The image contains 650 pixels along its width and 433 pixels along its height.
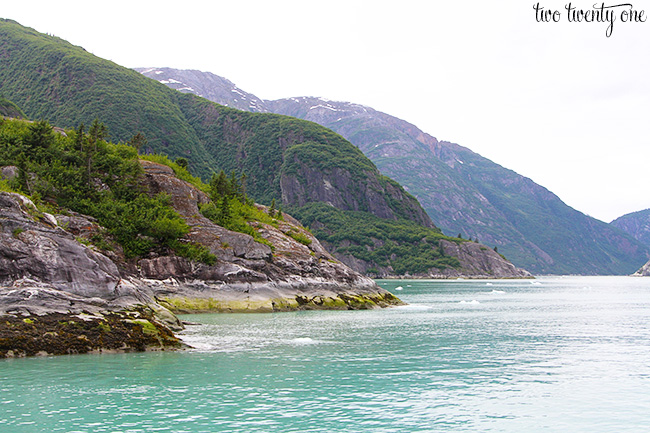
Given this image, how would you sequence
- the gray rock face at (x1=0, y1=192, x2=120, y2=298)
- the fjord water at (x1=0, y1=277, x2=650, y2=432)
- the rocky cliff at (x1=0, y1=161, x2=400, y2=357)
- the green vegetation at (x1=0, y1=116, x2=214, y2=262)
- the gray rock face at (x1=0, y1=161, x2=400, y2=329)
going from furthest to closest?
the green vegetation at (x1=0, y1=116, x2=214, y2=262), the gray rock face at (x1=0, y1=192, x2=120, y2=298), the gray rock face at (x1=0, y1=161, x2=400, y2=329), the rocky cliff at (x1=0, y1=161, x2=400, y2=357), the fjord water at (x1=0, y1=277, x2=650, y2=432)

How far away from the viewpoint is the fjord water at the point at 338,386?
20.3 metres

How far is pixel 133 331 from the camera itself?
3562cm

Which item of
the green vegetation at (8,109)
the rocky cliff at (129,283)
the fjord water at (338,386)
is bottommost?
the fjord water at (338,386)

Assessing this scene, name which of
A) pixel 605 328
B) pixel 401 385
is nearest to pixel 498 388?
pixel 401 385

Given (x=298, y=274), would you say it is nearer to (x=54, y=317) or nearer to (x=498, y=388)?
(x=54, y=317)

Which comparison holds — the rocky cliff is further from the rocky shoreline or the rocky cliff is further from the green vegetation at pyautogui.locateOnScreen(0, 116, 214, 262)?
the green vegetation at pyautogui.locateOnScreen(0, 116, 214, 262)

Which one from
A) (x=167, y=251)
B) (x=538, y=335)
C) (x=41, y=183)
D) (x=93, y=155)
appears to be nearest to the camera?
(x=538, y=335)

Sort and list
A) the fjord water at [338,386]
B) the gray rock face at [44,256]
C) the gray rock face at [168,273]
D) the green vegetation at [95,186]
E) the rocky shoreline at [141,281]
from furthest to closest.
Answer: the green vegetation at [95,186], the gray rock face at [44,256], the gray rock face at [168,273], the rocky shoreline at [141,281], the fjord water at [338,386]

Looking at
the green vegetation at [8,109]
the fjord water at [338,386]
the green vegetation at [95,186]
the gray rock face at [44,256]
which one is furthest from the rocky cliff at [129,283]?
the green vegetation at [8,109]

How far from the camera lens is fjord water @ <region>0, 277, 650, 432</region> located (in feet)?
Result: 66.7

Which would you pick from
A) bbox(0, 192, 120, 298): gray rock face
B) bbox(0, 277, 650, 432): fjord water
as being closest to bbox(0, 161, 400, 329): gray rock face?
bbox(0, 192, 120, 298): gray rock face

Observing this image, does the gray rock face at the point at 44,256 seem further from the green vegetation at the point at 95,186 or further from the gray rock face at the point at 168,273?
the green vegetation at the point at 95,186

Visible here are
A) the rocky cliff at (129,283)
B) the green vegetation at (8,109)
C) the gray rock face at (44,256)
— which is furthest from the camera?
the green vegetation at (8,109)

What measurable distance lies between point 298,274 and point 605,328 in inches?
1492
